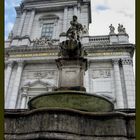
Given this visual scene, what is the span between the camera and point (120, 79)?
57.5 feet

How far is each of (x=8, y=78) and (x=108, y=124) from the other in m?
15.2

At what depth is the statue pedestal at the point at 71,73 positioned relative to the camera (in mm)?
7395

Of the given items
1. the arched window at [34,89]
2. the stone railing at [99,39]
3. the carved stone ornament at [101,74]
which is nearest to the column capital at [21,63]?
the arched window at [34,89]

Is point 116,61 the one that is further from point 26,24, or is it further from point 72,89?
point 72,89

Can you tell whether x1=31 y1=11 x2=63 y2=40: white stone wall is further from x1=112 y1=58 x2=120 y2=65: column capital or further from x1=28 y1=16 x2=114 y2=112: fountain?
x1=28 y1=16 x2=114 y2=112: fountain

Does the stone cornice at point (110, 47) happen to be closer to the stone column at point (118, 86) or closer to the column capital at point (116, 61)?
the column capital at point (116, 61)

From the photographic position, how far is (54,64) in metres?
19.5

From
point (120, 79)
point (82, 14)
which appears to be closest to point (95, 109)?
point (120, 79)

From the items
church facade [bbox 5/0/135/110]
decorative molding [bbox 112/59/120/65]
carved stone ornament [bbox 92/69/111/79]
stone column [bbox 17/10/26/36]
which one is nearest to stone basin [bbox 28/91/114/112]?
church facade [bbox 5/0/135/110]

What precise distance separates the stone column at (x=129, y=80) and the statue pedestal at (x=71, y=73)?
30.4 ft

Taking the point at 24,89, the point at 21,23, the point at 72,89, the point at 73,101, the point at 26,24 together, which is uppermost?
the point at 21,23

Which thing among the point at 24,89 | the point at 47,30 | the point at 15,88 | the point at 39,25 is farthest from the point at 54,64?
the point at 39,25

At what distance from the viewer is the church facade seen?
1725 centimetres

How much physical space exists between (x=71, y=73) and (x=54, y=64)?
11.9 metres
